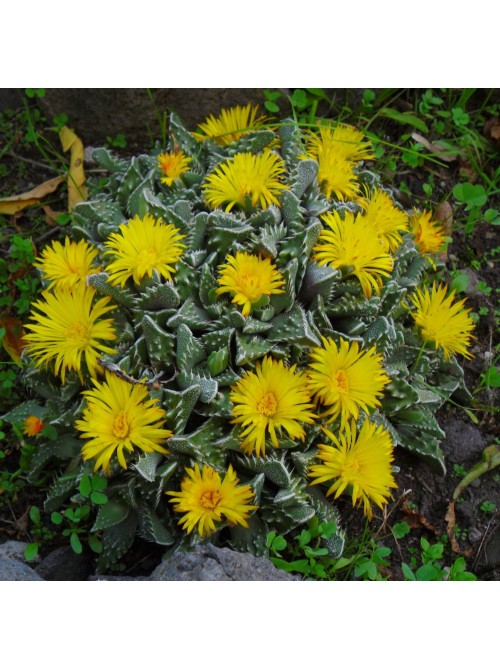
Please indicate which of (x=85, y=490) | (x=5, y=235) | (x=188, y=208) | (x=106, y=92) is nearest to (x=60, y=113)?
(x=106, y=92)

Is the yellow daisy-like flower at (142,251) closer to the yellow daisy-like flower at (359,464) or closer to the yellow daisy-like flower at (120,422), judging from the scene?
the yellow daisy-like flower at (120,422)

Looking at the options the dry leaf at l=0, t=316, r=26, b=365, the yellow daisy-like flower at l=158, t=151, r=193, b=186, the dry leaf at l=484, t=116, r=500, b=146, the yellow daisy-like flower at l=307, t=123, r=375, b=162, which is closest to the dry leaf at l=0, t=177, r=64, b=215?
the dry leaf at l=0, t=316, r=26, b=365

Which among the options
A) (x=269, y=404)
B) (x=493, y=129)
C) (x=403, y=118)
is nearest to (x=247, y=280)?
(x=269, y=404)

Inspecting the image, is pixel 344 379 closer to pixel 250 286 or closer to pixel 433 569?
pixel 250 286

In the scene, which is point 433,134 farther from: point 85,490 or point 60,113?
point 85,490

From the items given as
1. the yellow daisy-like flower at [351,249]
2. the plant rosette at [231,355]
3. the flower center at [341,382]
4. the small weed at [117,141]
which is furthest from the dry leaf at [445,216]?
the small weed at [117,141]

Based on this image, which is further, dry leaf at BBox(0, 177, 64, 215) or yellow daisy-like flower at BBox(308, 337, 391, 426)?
dry leaf at BBox(0, 177, 64, 215)

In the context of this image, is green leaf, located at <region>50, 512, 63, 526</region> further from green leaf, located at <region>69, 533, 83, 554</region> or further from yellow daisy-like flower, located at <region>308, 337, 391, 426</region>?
yellow daisy-like flower, located at <region>308, 337, 391, 426</region>
